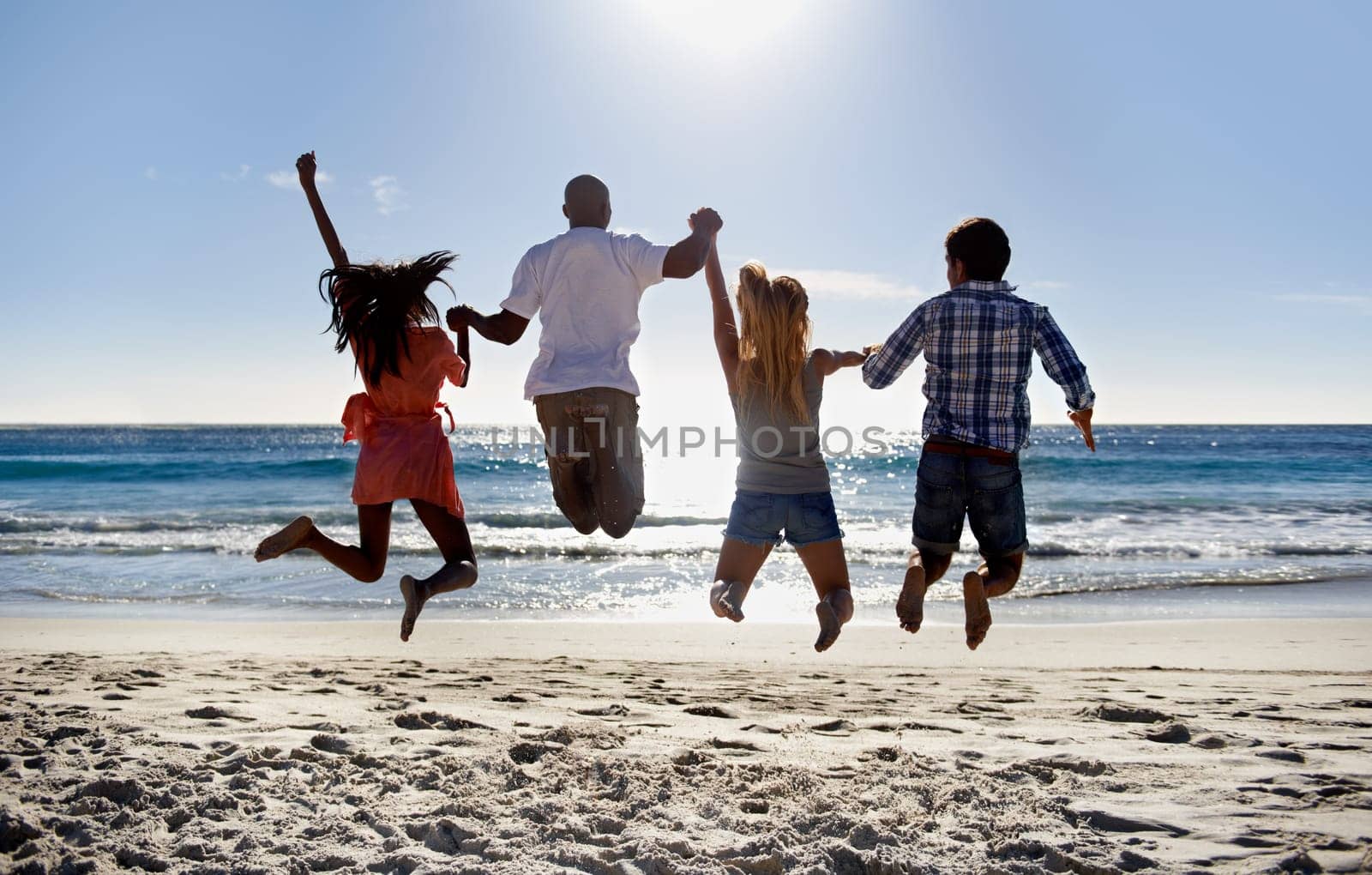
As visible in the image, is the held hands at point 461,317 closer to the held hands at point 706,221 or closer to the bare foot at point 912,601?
the held hands at point 706,221

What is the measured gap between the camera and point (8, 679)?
273 inches

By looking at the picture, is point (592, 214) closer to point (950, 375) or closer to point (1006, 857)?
point (950, 375)

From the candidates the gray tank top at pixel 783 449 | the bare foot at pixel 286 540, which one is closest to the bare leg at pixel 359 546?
the bare foot at pixel 286 540

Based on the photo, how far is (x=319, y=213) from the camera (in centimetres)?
475

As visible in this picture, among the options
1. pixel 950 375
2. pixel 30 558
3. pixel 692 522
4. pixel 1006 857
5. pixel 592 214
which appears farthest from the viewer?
pixel 692 522

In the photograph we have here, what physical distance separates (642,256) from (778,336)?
2.39 feet

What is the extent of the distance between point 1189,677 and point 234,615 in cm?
921

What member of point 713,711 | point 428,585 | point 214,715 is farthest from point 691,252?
point 214,715

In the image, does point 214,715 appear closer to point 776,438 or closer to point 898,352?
point 776,438

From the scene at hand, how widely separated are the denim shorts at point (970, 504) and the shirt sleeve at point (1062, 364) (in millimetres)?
384

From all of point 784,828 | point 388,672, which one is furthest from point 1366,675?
point 388,672

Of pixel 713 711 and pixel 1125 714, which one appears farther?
pixel 713 711

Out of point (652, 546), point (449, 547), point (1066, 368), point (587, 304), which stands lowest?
point (652, 546)

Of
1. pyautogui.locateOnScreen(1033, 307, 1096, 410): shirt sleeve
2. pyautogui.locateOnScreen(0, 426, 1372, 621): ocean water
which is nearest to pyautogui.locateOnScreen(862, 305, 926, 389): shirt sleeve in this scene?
pyautogui.locateOnScreen(1033, 307, 1096, 410): shirt sleeve
